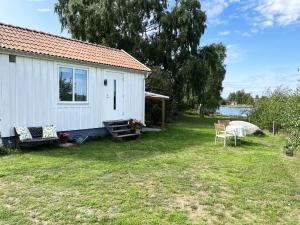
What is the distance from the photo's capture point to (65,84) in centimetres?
1155

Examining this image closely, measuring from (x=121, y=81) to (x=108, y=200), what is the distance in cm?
946

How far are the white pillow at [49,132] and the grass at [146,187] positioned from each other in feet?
1.80

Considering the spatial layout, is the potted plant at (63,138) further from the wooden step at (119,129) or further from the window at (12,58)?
the window at (12,58)

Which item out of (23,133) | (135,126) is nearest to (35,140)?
(23,133)

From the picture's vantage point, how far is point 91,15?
87.2ft

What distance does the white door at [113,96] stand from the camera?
1355 centimetres

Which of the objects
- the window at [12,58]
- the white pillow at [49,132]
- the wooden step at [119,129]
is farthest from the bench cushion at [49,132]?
the wooden step at [119,129]

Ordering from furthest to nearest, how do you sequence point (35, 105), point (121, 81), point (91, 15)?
point (91, 15)
point (121, 81)
point (35, 105)

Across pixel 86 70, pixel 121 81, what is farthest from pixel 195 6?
pixel 86 70

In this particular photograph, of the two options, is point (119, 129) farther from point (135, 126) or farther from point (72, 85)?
point (72, 85)

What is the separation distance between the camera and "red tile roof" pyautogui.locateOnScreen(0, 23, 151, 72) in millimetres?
10270

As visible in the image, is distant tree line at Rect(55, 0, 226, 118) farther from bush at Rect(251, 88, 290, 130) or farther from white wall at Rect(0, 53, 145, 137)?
white wall at Rect(0, 53, 145, 137)

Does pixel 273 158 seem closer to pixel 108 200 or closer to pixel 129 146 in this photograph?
pixel 129 146

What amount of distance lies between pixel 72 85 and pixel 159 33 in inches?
714
